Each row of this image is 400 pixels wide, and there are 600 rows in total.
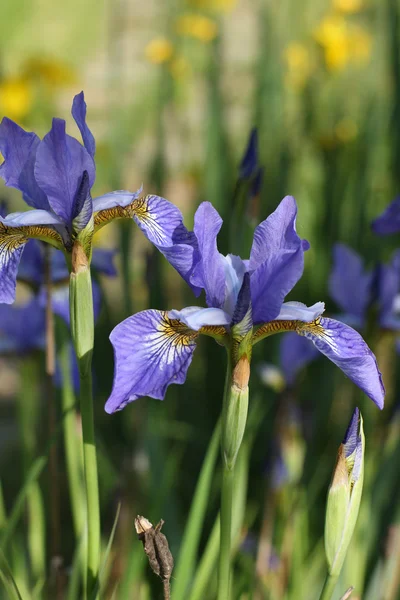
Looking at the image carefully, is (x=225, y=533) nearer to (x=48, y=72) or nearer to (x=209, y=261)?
(x=209, y=261)

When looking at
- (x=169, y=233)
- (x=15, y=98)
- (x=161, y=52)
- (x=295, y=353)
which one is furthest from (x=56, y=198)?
(x=15, y=98)

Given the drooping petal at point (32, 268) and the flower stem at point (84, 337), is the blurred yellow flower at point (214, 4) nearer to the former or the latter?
the drooping petal at point (32, 268)

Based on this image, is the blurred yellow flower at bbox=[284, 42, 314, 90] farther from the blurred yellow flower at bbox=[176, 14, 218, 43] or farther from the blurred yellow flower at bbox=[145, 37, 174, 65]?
the blurred yellow flower at bbox=[145, 37, 174, 65]

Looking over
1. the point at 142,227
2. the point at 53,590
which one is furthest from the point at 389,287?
the point at 53,590

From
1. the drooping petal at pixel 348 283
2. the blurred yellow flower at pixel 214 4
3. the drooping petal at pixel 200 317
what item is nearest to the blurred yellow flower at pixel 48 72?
the blurred yellow flower at pixel 214 4

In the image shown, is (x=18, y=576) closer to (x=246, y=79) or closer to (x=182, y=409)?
(x=182, y=409)

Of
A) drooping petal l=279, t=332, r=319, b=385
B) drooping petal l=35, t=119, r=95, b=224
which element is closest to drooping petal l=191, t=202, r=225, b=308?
drooping petal l=35, t=119, r=95, b=224

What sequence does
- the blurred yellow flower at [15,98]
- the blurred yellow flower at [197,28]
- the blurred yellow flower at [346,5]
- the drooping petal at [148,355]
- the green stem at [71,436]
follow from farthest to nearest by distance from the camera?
the blurred yellow flower at [346,5] < the blurred yellow flower at [197,28] < the blurred yellow flower at [15,98] < the green stem at [71,436] < the drooping petal at [148,355]
